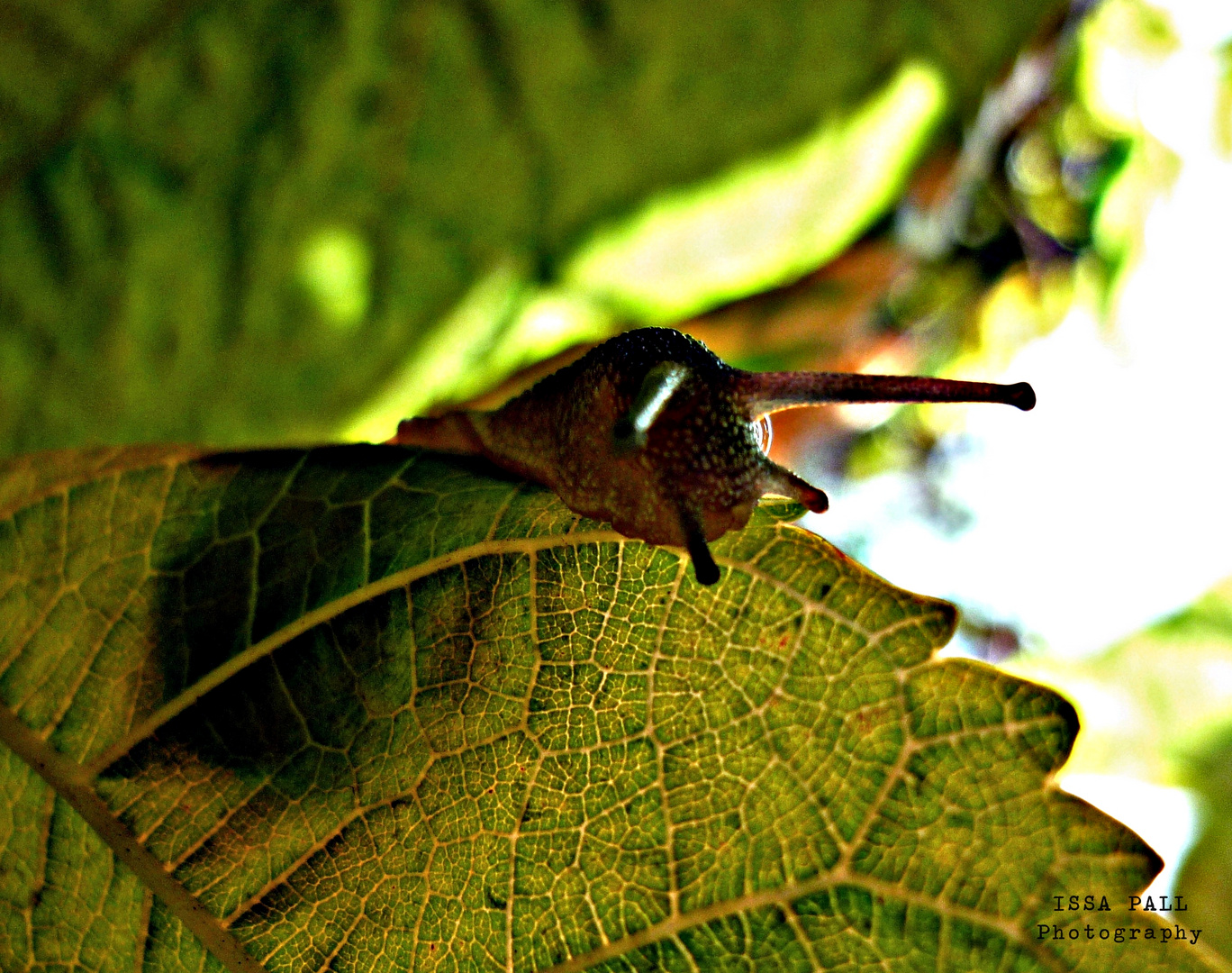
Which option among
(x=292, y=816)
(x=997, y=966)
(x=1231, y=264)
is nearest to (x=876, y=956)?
(x=997, y=966)

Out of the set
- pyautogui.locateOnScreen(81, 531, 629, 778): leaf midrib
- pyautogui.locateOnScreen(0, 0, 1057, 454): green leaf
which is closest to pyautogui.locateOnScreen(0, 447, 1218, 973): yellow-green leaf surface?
pyautogui.locateOnScreen(81, 531, 629, 778): leaf midrib

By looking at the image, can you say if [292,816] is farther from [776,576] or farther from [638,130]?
[638,130]

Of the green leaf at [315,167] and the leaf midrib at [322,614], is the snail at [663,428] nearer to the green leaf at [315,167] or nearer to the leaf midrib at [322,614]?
the leaf midrib at [322,614]

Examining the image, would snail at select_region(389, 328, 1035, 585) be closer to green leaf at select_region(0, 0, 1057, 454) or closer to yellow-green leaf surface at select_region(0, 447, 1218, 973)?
yellow-green leaf surface at select_region(0, 447, 1218, 973)

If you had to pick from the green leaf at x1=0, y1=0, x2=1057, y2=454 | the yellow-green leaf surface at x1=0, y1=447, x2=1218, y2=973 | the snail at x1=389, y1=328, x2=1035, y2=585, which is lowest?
the yellow-green leaf surface at x1=0, y1=447, x2=1218, y2=973

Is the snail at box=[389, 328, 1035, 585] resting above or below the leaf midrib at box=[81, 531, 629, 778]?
above

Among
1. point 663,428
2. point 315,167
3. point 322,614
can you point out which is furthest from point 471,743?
point 315,167

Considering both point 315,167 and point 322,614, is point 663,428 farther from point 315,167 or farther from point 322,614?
point 315,167

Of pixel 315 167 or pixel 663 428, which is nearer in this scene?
pixel 663 428
